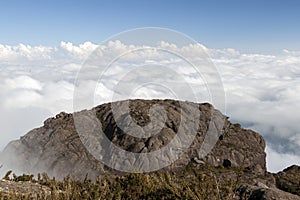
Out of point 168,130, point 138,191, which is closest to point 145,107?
point 168,130

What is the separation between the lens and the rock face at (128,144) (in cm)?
16712

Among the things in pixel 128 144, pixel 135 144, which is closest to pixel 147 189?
pixel 135 144

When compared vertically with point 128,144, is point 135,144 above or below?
above

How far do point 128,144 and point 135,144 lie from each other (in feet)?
12.8

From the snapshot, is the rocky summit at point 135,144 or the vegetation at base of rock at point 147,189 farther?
the rocky summit at point 135,144

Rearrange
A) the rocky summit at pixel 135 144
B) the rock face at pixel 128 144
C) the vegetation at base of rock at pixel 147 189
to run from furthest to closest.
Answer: the rock face at pixel 128 144
the rocky summit at pixel 135 144
the vegetation at base of rock at pixel 147 189

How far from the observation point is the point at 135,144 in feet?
556

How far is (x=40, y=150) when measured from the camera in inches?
7185

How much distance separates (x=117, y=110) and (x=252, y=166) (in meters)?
76.8

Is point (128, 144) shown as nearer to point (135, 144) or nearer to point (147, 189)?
point (135, 144)

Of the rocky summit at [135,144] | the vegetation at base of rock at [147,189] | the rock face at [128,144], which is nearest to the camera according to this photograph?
the vegetation at base of rock at [147,189]

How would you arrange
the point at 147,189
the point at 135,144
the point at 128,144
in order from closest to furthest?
1. the point at 147,189
2. the point at 135,144
3. the point at 128,144

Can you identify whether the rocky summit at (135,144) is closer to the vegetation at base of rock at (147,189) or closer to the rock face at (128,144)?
the rock face at (128,144)

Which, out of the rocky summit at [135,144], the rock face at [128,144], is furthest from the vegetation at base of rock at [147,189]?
the rock face at [128,144]
